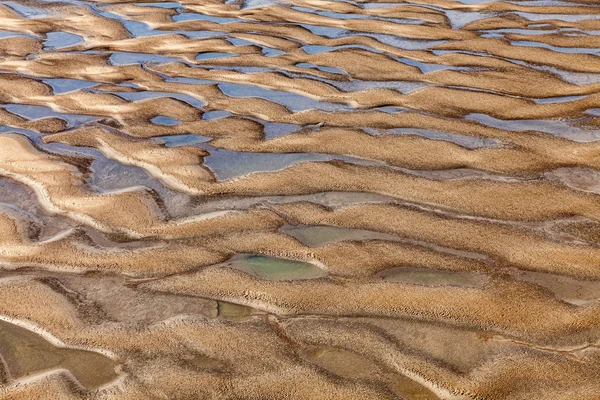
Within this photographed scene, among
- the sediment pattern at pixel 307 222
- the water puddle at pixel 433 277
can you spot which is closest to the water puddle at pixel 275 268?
the sediment pattern at pixel 307 222

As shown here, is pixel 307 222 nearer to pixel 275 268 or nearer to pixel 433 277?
pixel 275 268

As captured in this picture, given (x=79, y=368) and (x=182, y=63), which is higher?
(x=182, y=63)

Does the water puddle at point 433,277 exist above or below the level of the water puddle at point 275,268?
above

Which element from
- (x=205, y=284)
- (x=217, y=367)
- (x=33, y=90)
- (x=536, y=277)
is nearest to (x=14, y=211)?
(x=205, y=284)

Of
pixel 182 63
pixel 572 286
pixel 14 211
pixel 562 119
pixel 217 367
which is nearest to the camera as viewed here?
pixel 217 367

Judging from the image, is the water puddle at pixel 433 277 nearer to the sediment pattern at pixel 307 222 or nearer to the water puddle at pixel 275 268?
the sediment pattern at pixel 307 222

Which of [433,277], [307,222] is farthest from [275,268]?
[433,277]

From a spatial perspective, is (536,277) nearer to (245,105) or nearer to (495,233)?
(495,233)

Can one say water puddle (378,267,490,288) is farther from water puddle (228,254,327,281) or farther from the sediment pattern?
water puddle (228,254,327,281)
